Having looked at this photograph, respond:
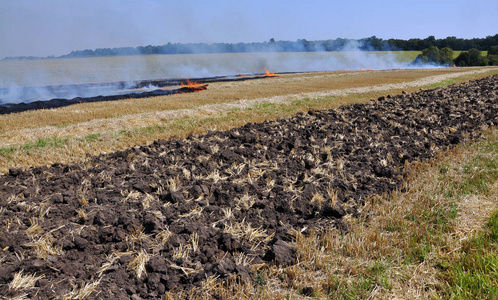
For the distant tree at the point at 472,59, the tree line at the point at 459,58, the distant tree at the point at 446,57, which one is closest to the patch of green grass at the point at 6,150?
the tree line at the point at 459,58

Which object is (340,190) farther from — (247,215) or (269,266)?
(269,266)

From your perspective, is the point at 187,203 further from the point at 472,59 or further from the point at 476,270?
the point at 472,59

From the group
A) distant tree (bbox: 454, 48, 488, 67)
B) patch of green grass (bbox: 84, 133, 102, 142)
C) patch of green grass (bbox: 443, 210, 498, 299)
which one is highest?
distant tree (bbox: 454, 48, 488, 67)

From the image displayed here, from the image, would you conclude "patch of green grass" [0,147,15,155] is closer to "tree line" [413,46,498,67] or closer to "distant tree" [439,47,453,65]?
"tree line" [413,46,498,67]

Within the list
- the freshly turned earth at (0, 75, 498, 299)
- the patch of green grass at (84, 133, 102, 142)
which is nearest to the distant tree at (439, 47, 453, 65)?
the freshly turned earth at (0, 75, 498, 299)

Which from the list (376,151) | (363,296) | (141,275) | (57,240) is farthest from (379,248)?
(376,151)

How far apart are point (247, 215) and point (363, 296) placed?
86.7 inches

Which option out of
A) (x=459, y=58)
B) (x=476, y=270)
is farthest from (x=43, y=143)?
(x=459, y=58)

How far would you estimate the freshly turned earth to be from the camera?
3.92 m

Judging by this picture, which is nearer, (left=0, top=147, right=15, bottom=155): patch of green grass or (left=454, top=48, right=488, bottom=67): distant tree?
(left=0, top=147, right=15, bottom=155): patch of green grass

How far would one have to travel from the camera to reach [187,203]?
218 inches

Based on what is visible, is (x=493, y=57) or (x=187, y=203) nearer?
(x=187, y=203)

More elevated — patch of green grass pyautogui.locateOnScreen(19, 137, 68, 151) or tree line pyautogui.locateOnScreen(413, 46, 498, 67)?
tree line pyautogui.locateOnScreen(413, 46, 498, 67)

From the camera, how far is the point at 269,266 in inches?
161
